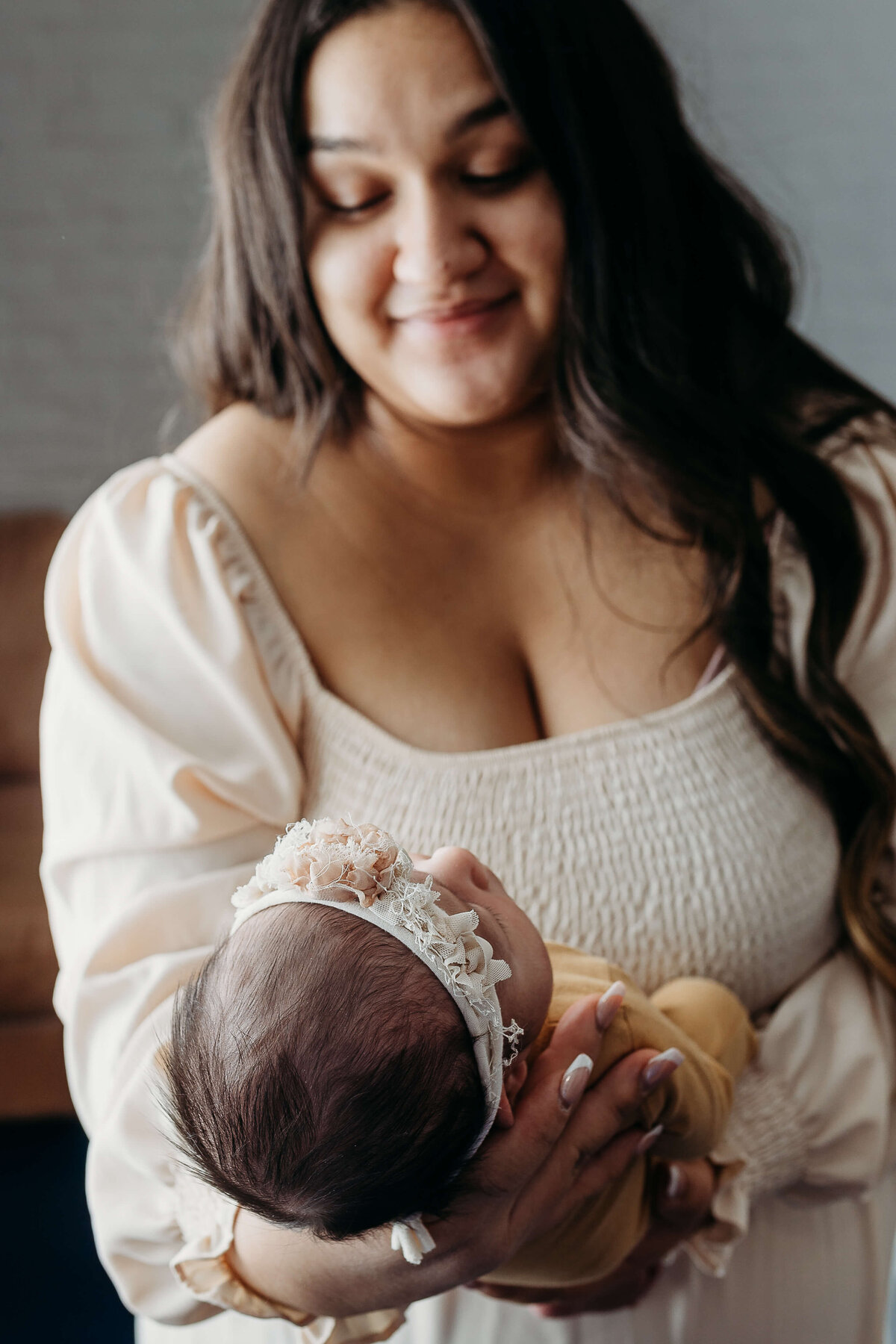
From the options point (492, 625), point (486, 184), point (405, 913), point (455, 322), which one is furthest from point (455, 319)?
point (405, 913)

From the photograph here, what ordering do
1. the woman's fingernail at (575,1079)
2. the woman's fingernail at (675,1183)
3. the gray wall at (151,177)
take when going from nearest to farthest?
the woman's fingernail at (575,1079), the woman's fingernail at (675,1183), the gray wall at (151,177)

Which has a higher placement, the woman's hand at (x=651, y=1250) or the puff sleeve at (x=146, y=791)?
the puff sleeve at (x=146, y=791)

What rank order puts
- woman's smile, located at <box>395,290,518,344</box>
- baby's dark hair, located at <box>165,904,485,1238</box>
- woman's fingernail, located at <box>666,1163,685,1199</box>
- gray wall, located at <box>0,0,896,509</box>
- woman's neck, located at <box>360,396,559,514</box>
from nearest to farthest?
baby's dark hair, located at <box>165,904,485,1238</box> < woman's fingernail, located at <box>666,1163,685,1199</box> < woman's smile, located at <box>395,290,518,344</box> < woman's neck, located at <box>360,396,559,514</box> < gray wall, located at <box>0,0,896,509</box>

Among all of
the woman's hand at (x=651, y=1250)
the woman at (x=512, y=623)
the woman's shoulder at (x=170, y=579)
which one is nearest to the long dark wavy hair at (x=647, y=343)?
the woman at (x=512, y=623)

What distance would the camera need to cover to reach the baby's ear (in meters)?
0.73

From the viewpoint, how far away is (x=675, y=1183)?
0.88 metres

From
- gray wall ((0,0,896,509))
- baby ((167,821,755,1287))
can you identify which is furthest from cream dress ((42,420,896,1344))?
gray wall ((0,0,896,509))

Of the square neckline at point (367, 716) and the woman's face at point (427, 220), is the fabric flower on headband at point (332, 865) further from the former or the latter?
the woman's face at point (427, 220)

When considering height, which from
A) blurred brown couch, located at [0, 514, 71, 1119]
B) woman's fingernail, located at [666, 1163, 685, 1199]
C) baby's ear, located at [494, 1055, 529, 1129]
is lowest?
blurred brown couch, located at [0, 514, 71, 1119]

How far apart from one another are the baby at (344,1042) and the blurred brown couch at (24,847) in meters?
1.69

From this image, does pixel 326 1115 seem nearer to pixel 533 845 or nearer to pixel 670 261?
pixel 533 845

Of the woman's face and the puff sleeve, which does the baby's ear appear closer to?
the puff sleeve

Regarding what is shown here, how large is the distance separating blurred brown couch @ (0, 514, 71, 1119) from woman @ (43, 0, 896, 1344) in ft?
4.42

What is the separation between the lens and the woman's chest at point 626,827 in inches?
37.3
